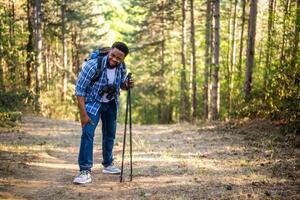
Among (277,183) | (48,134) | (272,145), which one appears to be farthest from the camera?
(48,134)

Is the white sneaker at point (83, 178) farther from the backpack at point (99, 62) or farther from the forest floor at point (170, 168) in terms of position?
the backpack at point (99, 62)

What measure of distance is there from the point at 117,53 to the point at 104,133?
1.57 m

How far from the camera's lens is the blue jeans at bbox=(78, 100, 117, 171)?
6.84m

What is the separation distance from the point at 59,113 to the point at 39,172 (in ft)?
55.0

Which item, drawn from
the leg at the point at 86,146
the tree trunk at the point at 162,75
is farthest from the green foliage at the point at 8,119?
the tree trunk at the point at 162,75

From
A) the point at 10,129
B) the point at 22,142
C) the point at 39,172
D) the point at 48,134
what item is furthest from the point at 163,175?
the point at 10,129

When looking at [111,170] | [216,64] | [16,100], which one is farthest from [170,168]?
[16,100]

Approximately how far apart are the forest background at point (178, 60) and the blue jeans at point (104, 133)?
5030 millimetres

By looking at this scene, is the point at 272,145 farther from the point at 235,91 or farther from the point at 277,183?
the point at 235,91

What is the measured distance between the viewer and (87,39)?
40531 mm

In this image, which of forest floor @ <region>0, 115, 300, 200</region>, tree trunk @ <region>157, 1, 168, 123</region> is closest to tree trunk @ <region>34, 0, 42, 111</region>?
forest floor @ <region>0, 115, 300, 200</region>

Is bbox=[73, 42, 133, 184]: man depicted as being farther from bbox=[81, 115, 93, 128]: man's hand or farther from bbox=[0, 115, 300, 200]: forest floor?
bbox=[0, 115, 300, 200]: forest floor

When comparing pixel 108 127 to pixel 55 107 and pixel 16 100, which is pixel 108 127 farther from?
pixel 55 107

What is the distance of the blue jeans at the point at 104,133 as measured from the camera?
684 cm
